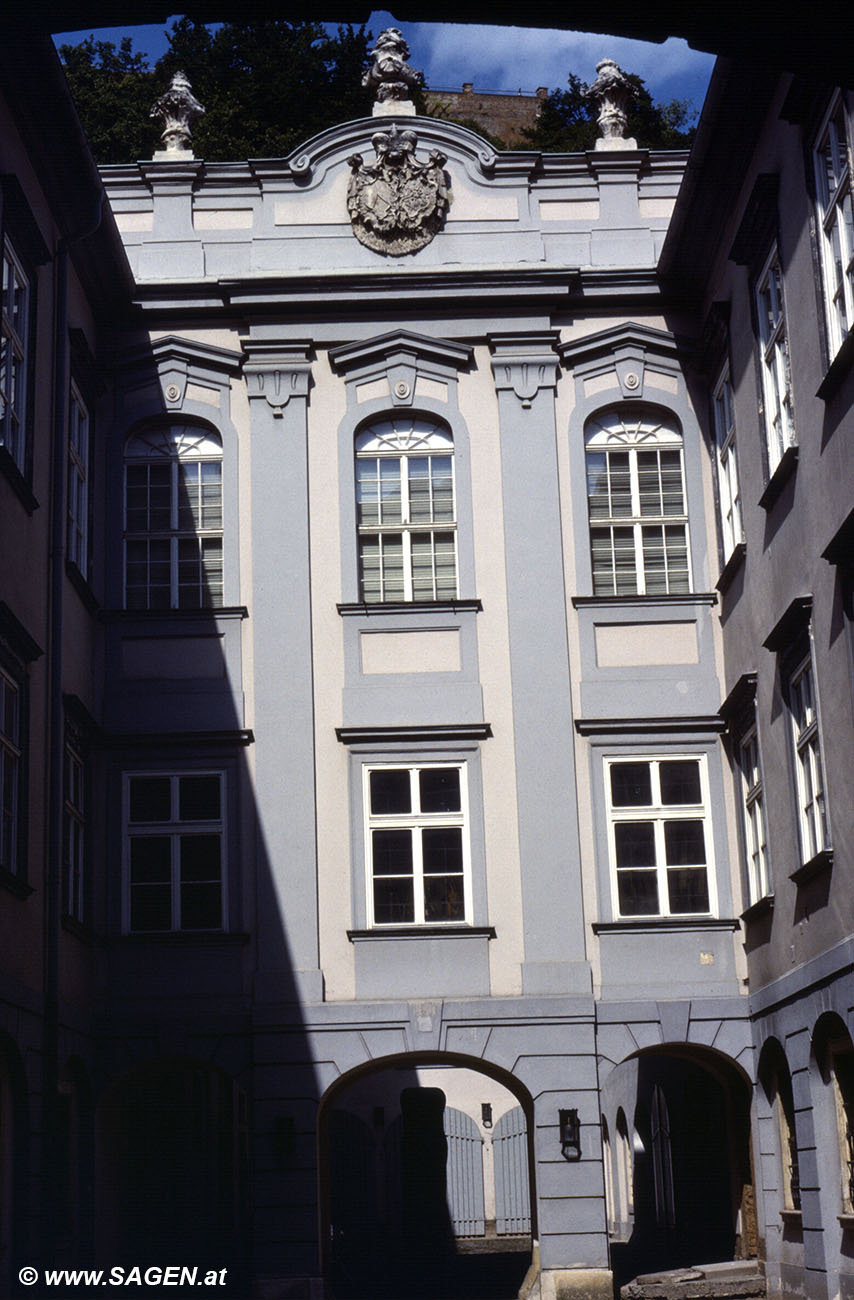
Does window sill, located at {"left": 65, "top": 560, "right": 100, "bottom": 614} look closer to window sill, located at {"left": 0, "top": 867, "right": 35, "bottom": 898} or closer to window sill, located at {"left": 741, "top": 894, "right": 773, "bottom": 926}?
window sill, located at {"left": 0, "top": 867, "right": 35, "bottom": 898}

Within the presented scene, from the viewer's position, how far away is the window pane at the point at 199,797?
59.0ft

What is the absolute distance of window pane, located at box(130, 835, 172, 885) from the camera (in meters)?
17.8

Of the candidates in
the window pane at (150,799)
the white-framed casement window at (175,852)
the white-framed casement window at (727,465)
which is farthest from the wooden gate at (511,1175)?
the white-framed casement window at (727,465)

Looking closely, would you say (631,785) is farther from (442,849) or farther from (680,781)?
(442,849)

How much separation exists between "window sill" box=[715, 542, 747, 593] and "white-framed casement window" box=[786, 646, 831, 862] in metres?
2.16

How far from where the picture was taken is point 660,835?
58.3 feet

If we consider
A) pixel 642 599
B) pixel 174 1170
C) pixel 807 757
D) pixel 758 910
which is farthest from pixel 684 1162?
pixel 807 757

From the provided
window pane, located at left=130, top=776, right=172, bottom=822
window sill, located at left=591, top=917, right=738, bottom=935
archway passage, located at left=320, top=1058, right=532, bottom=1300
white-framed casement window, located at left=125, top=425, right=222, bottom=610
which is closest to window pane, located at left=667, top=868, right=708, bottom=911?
window sill, located at left=591, top=917, right=738, bottom=935

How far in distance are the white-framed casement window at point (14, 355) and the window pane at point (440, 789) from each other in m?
5.28

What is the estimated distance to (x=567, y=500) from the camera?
18.8m

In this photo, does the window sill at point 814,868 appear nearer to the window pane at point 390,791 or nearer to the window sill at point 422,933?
the window sill at point 422,933

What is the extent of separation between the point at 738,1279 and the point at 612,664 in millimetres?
6106

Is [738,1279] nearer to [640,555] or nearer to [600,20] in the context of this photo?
[640,555]

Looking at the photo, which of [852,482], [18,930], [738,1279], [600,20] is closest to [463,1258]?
[738,1279]
